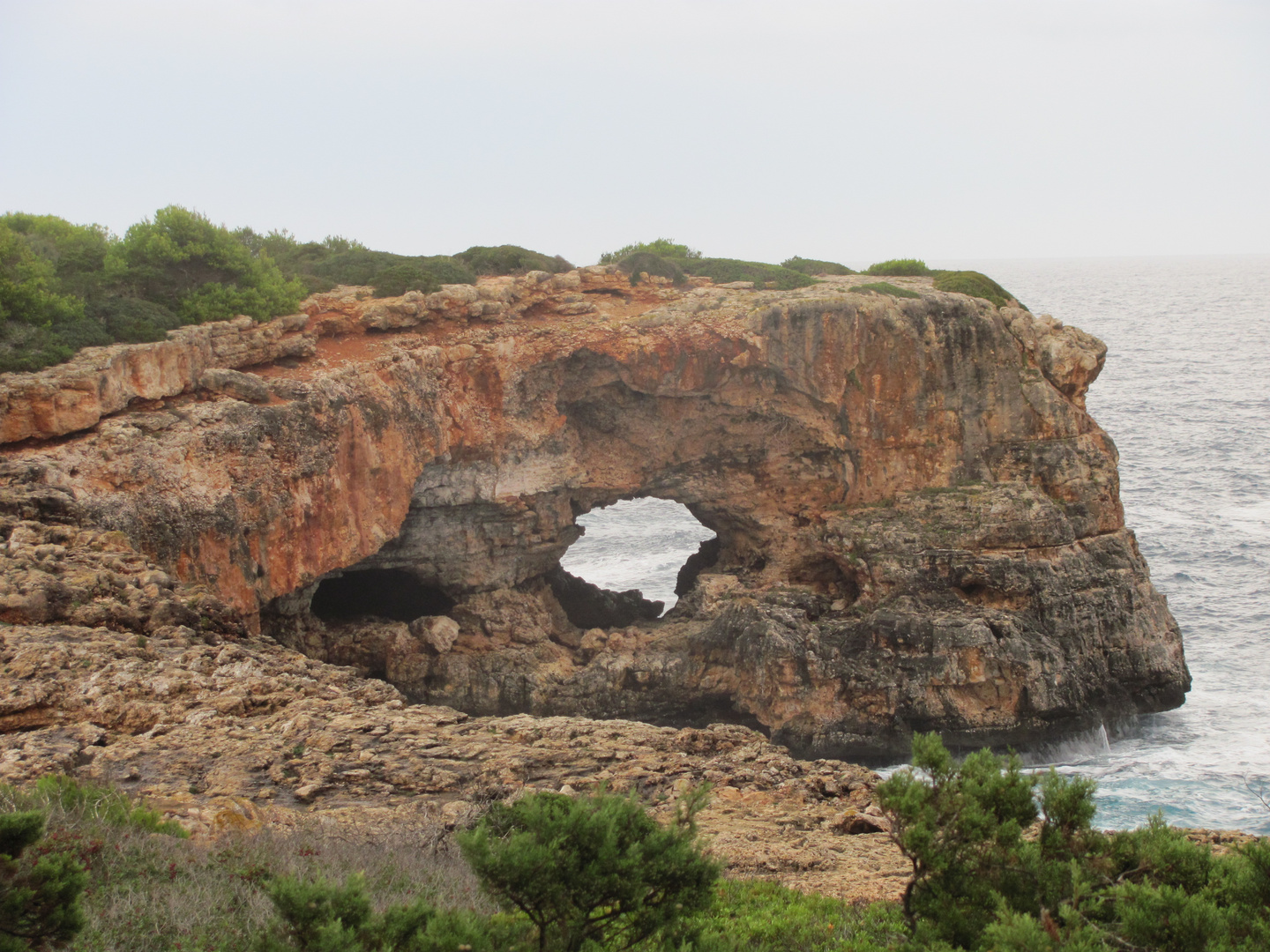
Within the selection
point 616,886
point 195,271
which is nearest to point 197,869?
point 616,886

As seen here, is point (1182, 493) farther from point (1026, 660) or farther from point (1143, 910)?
point (1143, 910)

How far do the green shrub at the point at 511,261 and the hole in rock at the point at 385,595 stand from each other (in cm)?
1029

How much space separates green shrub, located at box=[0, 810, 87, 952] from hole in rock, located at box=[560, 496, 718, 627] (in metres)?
33.6

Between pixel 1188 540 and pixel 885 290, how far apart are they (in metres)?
25.2

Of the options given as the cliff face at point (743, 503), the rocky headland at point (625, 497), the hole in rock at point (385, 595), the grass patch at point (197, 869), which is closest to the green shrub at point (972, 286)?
the rocky headland at point (625, 497)

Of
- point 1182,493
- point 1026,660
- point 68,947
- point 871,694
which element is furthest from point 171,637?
point 1182,493

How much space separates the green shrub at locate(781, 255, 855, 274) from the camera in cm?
3516

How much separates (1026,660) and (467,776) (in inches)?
638

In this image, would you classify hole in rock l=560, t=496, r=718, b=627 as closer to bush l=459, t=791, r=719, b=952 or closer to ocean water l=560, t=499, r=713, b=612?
ocean water l=560, t=499, r=713, b=612

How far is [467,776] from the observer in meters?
14.7

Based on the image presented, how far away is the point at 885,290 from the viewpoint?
96.1 feet

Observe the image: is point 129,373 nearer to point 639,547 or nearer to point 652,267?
point 652,267

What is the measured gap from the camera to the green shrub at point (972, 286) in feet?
101

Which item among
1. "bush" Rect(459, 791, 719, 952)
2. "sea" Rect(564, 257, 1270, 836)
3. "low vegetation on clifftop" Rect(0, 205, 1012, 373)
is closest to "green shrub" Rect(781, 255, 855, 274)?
"low vegetation on clifftop" Rect(0, 205, 1012, 373)
